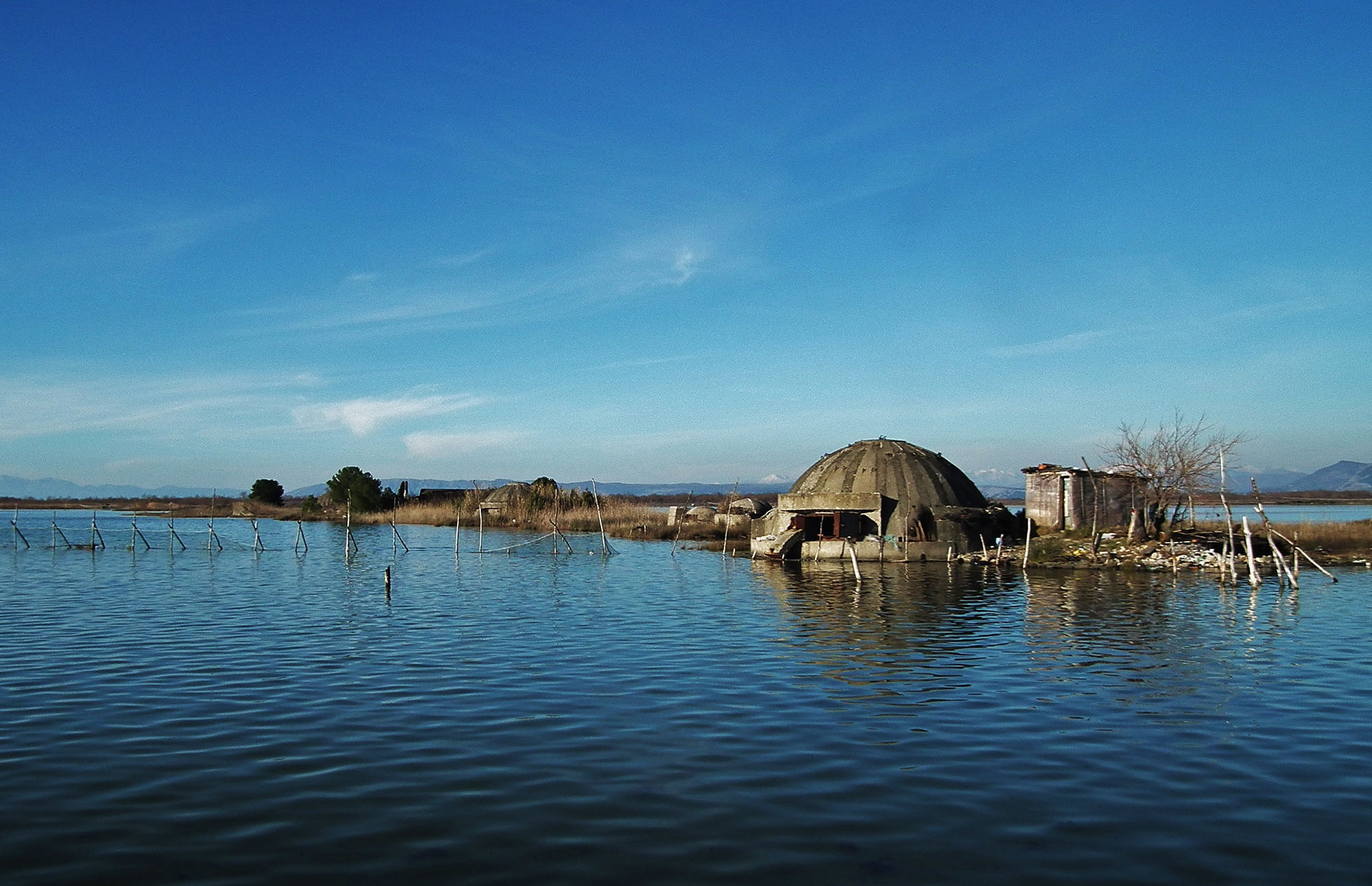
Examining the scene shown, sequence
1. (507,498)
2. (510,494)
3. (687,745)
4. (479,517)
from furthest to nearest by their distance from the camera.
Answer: (510,494) < (507,498) < (479,517) < (687,745)

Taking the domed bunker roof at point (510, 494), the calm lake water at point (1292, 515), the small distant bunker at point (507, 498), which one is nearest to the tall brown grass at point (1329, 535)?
the calm lake water at point (1292, 515)

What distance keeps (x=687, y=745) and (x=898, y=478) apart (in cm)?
3935

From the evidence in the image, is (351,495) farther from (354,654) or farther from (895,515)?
(354,654)

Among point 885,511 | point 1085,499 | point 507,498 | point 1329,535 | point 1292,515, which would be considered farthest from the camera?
point 1292,515

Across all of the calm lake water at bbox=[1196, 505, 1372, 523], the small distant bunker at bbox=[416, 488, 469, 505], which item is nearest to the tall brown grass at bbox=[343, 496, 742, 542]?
the small distant bunker at bbox=[416, 488, 469, 505]

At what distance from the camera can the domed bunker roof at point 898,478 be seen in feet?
171

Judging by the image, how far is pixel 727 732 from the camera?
15672 mm

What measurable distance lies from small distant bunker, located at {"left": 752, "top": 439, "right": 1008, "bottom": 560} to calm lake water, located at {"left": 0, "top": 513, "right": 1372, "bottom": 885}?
63.2 feet

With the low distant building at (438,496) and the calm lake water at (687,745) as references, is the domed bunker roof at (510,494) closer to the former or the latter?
the low distant building at (438,496)

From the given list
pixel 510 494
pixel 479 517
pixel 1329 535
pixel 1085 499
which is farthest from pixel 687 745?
pixel 510 494

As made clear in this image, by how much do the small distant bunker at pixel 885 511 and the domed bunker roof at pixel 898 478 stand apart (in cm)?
4

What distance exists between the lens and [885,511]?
51750 mm

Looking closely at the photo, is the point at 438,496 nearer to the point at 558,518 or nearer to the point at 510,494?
the point at 510,494

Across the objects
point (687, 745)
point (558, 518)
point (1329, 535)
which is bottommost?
point (687, 745)
